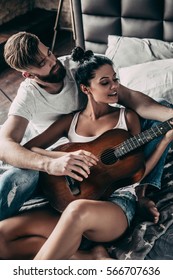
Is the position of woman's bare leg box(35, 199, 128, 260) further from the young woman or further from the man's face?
the man's face

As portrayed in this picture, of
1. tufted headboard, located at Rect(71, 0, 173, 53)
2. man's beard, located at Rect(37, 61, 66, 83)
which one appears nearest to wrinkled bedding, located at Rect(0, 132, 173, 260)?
man's beard, located at Rect(37, 61, 66, 83)

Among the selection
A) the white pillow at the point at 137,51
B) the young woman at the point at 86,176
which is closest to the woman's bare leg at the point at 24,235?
the young woman at the point at 86,176

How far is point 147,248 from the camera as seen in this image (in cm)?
114

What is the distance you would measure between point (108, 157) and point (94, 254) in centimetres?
32

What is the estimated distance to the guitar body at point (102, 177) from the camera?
1230mm

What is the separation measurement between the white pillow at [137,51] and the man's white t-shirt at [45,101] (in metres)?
0.37

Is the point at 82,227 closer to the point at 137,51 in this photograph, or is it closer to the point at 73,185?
the point at 73,185

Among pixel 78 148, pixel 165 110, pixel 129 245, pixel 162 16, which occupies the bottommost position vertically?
pixel 129 245

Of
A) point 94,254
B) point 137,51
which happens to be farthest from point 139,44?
point 94,254

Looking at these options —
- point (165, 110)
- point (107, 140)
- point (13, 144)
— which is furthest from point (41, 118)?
point (165, 110)

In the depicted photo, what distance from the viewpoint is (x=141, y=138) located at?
122cm

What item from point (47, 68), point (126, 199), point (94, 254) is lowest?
point (94, 254)
